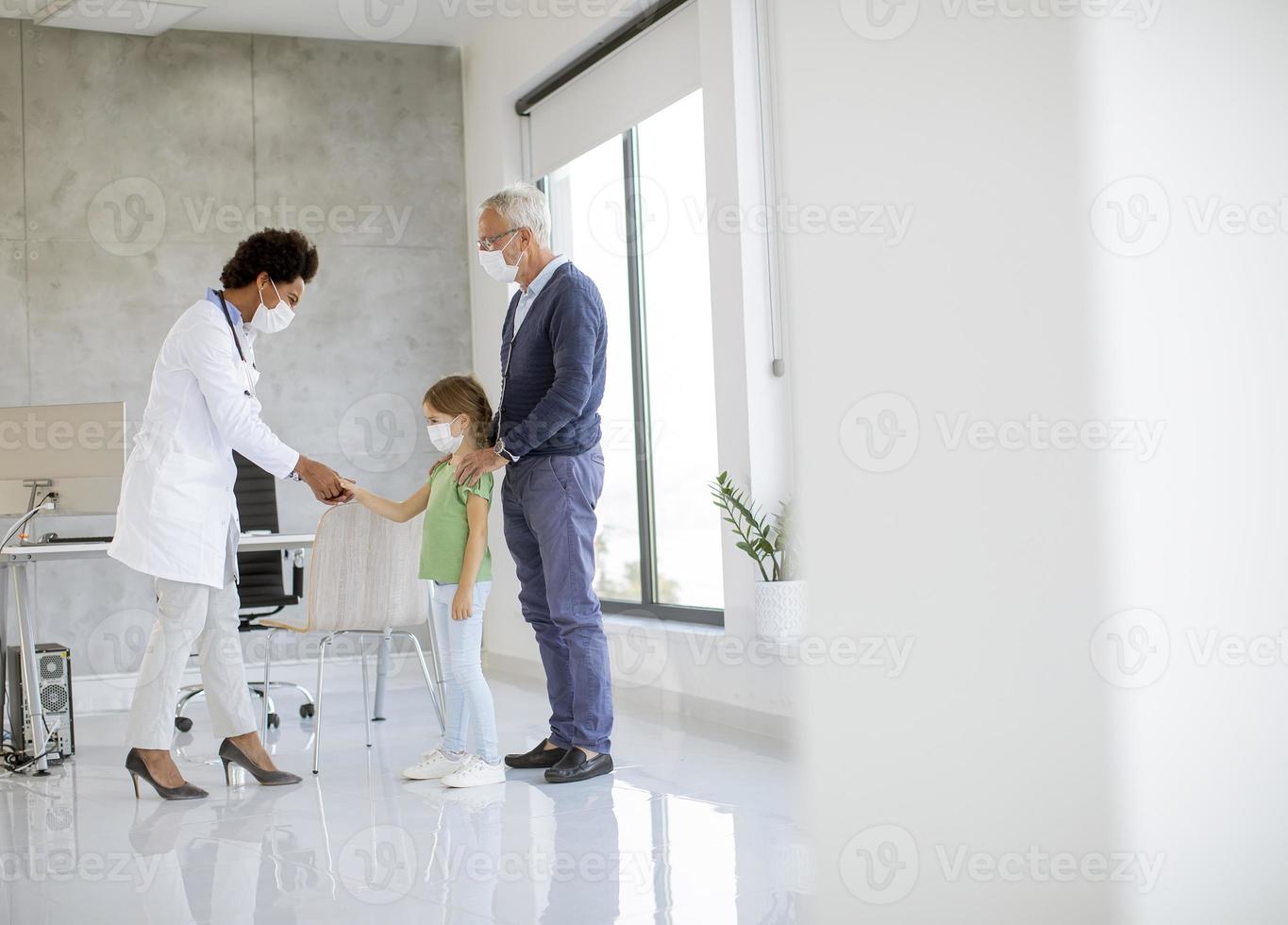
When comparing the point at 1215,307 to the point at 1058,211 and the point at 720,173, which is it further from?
the point at 720,173

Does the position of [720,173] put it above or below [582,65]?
below

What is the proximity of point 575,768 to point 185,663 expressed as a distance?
0.96 metres

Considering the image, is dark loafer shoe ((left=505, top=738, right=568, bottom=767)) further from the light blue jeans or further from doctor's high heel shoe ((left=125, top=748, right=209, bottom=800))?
doctor's high heel shoe ((left=125, top=748, right=209, bottom=800))

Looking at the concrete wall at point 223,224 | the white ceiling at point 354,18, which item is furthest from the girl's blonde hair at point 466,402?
the white ceiling at point 354,18

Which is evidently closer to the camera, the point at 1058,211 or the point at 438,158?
the point at 1058,211

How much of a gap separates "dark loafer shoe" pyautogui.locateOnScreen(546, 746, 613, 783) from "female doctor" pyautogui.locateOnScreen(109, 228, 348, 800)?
772 mm

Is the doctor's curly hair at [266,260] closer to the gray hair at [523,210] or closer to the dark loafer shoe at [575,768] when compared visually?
the gray hair at [523,210]

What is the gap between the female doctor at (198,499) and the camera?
2.69m

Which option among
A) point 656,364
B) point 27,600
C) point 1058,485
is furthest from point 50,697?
point 1058,485

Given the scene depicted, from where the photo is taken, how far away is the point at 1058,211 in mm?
358

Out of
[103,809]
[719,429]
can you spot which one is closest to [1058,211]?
[103,809]

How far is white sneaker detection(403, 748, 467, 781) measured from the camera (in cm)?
292

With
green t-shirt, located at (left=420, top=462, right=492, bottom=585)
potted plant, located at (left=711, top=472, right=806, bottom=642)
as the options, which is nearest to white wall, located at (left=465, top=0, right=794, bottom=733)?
potted plant, located at (left=711, top=472, right=806, bottom=642)

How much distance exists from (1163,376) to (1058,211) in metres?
0.06
